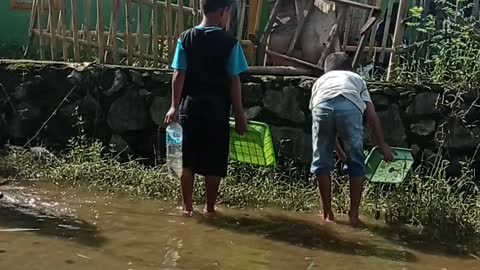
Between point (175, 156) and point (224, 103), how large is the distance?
1.79ft

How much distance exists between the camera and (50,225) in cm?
523

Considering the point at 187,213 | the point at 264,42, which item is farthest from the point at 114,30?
the point at 187,213

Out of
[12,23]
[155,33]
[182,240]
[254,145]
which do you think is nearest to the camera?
[182,240]

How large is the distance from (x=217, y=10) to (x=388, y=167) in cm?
167

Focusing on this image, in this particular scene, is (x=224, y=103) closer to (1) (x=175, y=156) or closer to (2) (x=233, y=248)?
(1) (x=175, y=156)

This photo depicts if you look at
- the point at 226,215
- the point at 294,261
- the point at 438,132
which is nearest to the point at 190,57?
the point at 226,215

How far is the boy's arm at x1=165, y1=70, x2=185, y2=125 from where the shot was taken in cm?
559

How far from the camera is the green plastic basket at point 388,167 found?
19.1 ft

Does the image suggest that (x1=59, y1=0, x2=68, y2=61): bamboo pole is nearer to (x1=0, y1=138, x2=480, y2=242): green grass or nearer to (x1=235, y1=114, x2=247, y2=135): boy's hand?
(x1=0, y1=138, x2=480, y2=242): green grass

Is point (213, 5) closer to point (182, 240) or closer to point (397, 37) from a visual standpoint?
point (182, 240)

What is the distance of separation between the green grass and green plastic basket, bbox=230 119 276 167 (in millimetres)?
268

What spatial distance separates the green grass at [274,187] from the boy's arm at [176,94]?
2.73 feet

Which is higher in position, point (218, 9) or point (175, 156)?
point (218, 9)

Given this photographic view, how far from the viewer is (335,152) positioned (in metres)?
6.11
